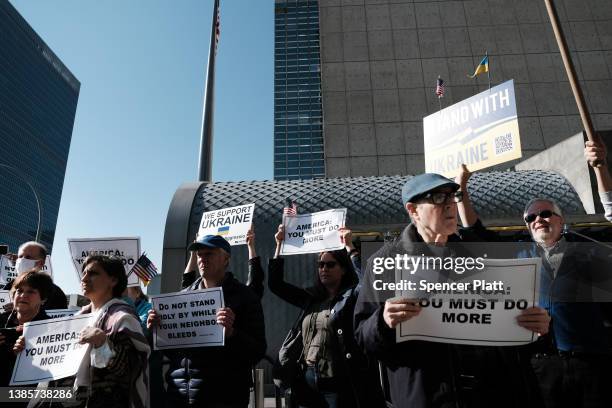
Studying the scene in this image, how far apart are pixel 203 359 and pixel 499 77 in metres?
13.8

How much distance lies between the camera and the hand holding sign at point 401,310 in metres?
1.70

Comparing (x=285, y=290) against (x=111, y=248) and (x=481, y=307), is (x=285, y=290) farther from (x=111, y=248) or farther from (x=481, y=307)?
(x=481, y=307)

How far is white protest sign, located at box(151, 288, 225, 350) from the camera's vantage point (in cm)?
313

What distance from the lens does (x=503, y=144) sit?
5000 millimetres

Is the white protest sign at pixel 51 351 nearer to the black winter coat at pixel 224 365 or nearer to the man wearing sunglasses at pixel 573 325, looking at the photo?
the black winter coat at pixel 224 365

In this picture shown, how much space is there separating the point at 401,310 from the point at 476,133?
428 cm

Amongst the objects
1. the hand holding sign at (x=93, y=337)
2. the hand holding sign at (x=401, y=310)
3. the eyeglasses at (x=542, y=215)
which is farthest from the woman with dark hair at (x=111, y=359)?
the eyeglasses at (x=542, y=215)

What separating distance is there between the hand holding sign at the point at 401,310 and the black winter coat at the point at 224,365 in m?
1.68

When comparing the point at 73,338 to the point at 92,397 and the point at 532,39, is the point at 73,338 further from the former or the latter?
the point at 532,39

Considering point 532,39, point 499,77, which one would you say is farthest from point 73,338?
point 532,39

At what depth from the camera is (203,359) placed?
10.2 ft

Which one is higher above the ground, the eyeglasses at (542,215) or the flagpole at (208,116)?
the flagpole at (208,116)

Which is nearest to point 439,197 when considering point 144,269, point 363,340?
point 363,340

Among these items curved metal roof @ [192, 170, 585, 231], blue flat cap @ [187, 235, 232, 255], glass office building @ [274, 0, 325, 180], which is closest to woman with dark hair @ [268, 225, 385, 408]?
blue flat cap @ [187, 235, 232, 255]
